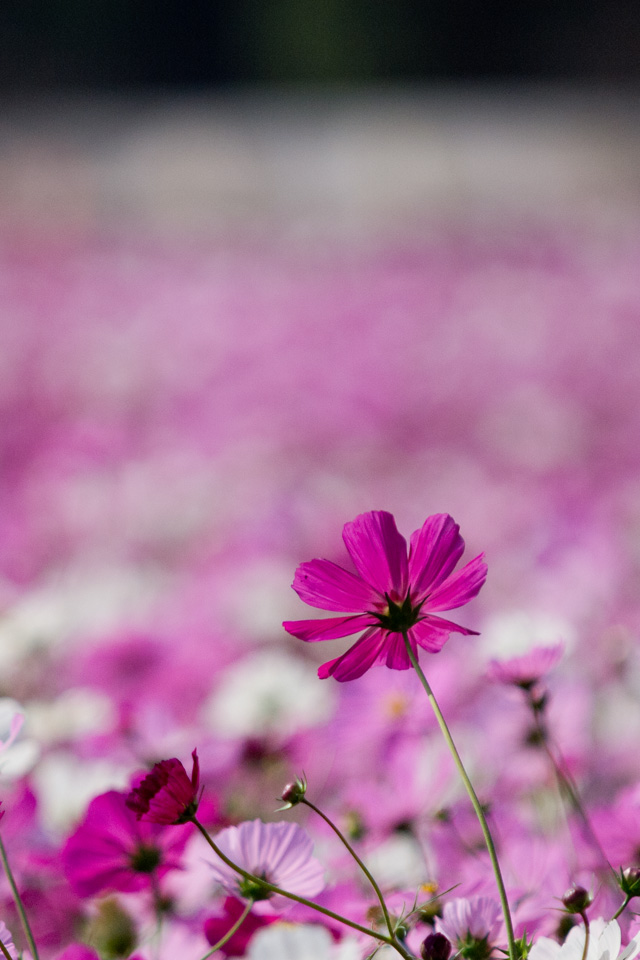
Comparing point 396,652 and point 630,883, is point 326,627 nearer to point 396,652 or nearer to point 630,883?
point 396,652

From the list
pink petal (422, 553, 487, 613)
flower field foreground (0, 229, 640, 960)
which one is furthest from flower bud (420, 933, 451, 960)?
pink petal (422, 553, 487, 613)

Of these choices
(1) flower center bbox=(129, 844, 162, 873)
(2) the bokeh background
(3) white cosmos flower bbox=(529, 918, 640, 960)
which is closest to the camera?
(3) white cosmos flower bbox=(529, 918, 640, 960)

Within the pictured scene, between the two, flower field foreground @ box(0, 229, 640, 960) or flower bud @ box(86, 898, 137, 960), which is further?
flower bud @ box(86, 898, 137, 960)

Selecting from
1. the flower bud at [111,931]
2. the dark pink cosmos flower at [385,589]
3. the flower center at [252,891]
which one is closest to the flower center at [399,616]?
the dark pink cosmos flower at [385,589]

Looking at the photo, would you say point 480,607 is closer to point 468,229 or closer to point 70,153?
point 468,229

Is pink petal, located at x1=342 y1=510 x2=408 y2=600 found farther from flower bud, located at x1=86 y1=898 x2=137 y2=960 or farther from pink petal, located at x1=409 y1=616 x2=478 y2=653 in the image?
flower bud, located at x1=86 y1=898 x2=137 y2=960

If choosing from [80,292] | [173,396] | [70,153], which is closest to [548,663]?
[173,396]
